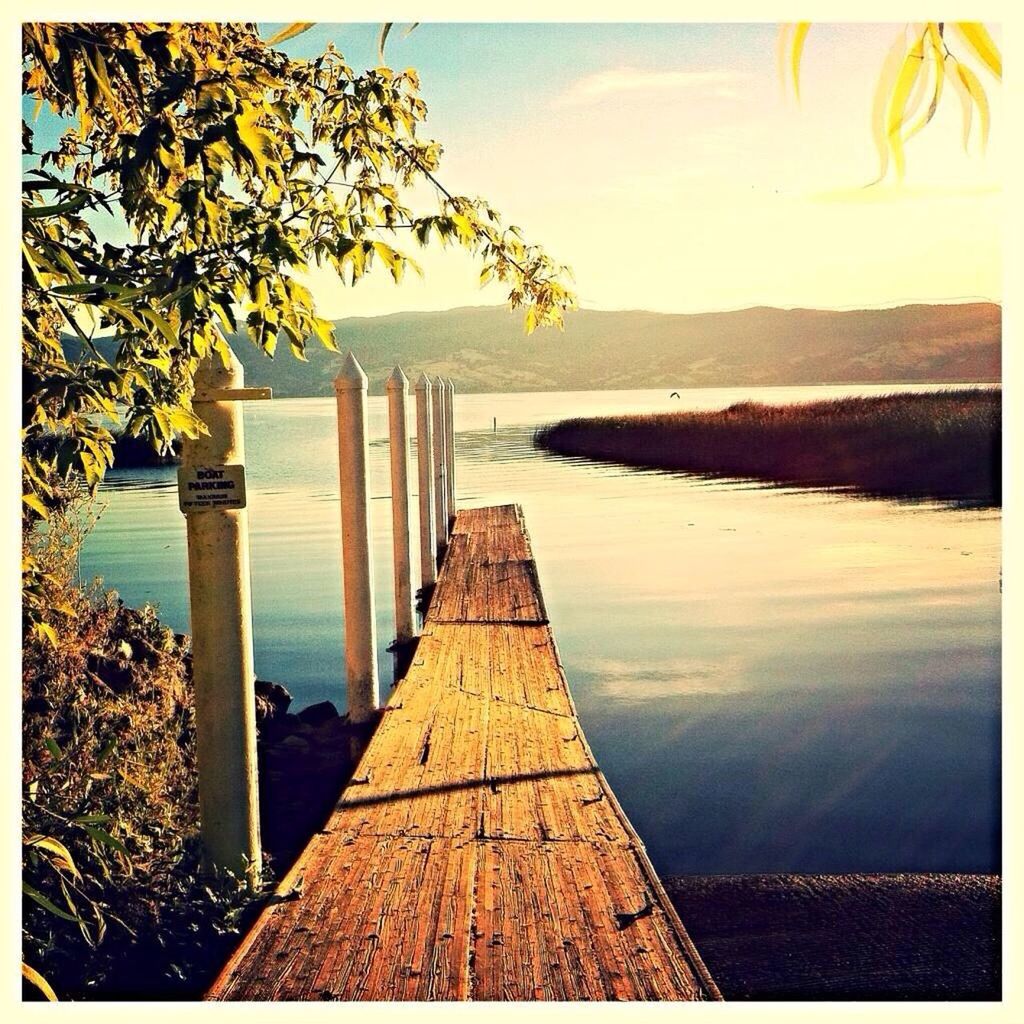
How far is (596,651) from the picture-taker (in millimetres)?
6621

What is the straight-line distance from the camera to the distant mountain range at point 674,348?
19.5ft

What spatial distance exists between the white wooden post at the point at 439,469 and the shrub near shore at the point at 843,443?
5.22 metres

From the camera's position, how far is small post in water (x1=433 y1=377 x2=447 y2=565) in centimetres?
817

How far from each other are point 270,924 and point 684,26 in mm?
2713

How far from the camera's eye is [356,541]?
4043 millimetres

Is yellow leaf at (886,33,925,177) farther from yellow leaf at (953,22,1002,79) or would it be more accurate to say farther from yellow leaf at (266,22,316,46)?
yellow leaf at (266,22,316,46)

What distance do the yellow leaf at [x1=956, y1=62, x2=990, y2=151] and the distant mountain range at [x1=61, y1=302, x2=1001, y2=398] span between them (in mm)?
3997

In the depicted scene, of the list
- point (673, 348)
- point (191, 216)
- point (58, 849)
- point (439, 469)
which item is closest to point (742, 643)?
point (439, 469)

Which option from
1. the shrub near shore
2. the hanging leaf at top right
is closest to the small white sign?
the hanging leaf at top right

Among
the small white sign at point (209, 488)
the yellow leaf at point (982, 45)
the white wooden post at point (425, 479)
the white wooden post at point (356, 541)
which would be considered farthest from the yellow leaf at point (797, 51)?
the white wooden post at point (425, 479)

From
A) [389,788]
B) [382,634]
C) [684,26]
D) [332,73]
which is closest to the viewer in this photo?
[332,73]

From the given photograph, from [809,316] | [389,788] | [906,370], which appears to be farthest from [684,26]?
[809,316]

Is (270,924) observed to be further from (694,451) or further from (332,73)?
(694,451)

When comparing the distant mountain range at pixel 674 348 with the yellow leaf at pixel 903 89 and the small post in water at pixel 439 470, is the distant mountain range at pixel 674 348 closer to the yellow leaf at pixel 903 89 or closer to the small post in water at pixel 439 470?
the small post in water at pixel 439 470
